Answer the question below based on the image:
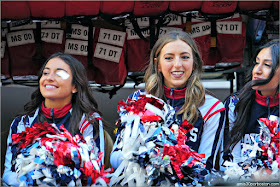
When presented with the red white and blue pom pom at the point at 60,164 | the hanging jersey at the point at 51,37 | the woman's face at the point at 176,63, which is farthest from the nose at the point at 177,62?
the hanging jersey at the point at 51,37

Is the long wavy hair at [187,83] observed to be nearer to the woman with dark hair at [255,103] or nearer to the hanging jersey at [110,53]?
the woman with dark hair at [255,103]

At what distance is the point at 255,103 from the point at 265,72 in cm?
16

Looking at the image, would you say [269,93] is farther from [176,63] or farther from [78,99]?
[78,99]

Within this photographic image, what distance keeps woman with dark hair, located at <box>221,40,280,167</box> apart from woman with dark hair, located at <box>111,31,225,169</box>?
0.09 metres

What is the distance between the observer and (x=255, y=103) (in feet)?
6.36

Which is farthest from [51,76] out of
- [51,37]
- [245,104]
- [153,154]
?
[51,37]

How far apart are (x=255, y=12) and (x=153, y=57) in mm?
1036

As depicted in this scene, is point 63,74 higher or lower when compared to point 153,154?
higher

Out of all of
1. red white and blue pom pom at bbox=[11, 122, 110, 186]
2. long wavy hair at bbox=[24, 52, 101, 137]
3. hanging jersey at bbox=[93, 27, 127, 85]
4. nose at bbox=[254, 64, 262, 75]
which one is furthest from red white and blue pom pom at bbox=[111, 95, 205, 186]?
hanging jersey at bbox=[93, 27, 127, 85]

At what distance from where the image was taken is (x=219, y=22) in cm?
309

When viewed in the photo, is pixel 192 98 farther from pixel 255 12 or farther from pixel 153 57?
pixel 255 12

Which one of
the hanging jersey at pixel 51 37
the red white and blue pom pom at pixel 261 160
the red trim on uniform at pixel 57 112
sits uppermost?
the hanging jersey at pixel 51 37

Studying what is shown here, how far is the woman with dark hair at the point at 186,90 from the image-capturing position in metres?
1.82

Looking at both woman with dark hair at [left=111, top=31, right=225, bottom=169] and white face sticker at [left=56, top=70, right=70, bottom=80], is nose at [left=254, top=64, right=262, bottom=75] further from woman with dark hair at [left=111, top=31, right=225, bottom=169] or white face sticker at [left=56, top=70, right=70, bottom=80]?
white face sticker at [left=56, top=70, right=70, bottom=80]
